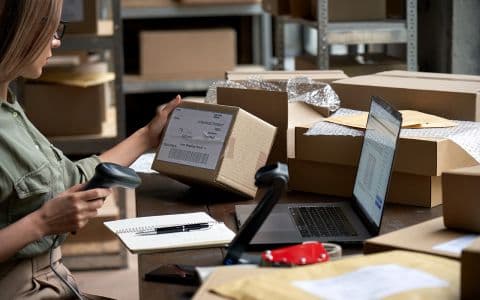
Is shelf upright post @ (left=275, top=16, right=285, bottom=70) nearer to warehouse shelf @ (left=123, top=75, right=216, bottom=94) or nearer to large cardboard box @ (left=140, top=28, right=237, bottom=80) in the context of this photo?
large cardboard box @ (left=140, top=28, right=237, bottom=80)

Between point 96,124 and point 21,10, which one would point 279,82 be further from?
point 96,124

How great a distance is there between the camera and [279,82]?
2811 mm

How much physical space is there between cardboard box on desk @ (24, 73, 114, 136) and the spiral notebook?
81.6 inches

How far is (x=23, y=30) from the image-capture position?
2074mm

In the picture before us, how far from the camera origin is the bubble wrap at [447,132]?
2.24 metres

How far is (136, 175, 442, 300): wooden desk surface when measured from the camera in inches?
68.8

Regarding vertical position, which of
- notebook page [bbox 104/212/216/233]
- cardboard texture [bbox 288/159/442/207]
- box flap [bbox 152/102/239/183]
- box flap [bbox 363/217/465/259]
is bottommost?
notebook page [bbox 104/212/216/233]

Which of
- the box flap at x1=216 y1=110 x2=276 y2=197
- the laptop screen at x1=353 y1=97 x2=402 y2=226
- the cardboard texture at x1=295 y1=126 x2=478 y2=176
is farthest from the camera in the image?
the box flap at x1=216 y1=110 x2=276 y2=197

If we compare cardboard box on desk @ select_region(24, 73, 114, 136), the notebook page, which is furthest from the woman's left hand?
cardboard box on desk @ select_region(24, 73, 114, 136)

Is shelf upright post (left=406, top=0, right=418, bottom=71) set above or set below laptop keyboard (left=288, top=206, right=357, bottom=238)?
above

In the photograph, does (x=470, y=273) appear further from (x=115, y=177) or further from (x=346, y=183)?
(x=346, y=183)

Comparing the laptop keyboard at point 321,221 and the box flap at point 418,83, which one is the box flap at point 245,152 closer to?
the laptop keyboard at point 321,221

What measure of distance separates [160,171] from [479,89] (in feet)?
2.79

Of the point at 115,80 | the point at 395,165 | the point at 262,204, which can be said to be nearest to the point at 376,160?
the point at 395,165
